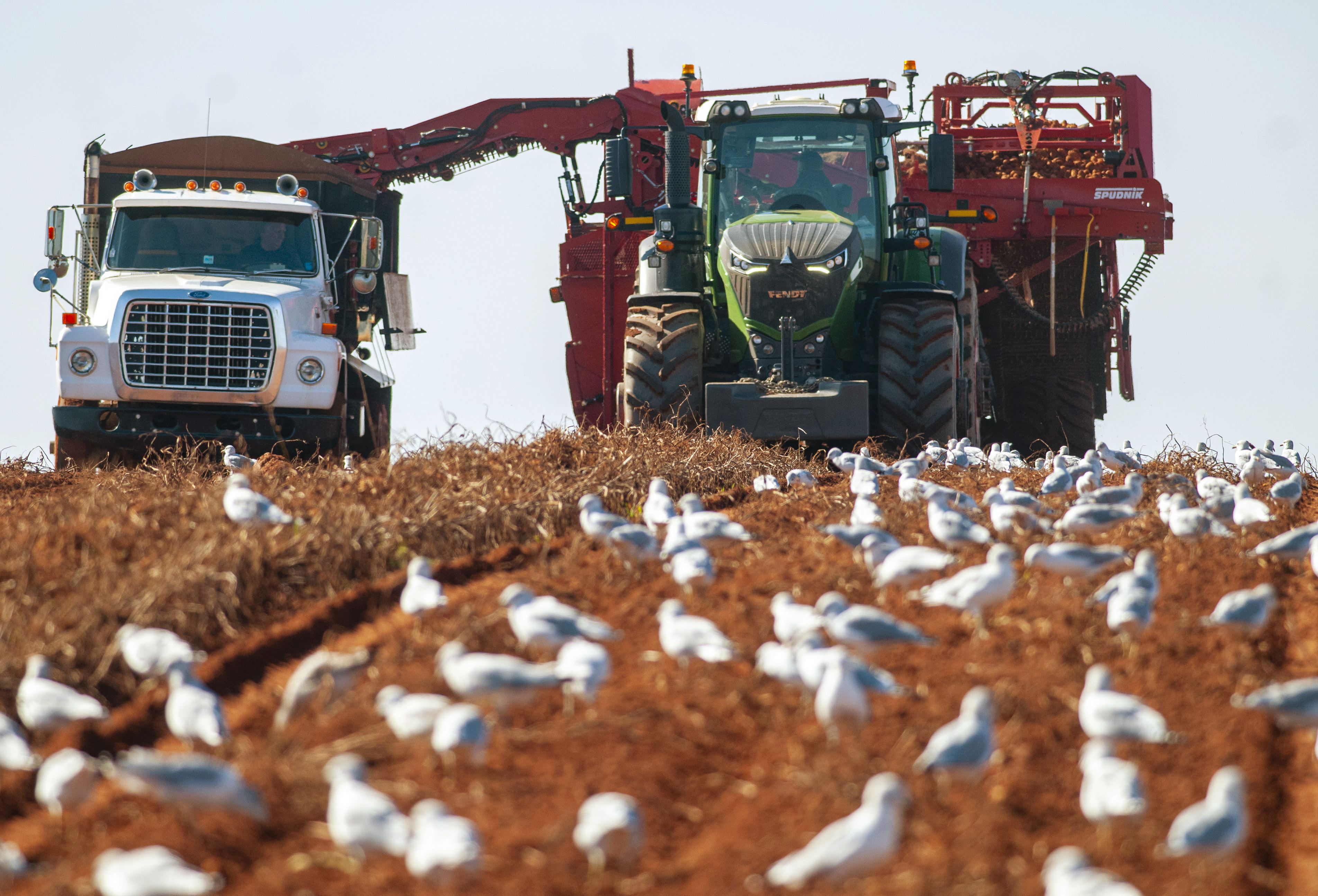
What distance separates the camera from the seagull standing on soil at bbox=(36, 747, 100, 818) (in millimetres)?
4004

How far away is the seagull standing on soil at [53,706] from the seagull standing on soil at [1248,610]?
4.10m

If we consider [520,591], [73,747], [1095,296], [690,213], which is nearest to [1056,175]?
[1095,296]

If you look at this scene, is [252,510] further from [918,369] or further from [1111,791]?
[918,369]

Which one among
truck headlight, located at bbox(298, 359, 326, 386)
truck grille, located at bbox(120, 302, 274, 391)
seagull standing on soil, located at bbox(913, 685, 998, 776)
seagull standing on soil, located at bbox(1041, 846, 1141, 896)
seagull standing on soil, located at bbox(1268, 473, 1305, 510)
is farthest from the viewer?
truck headlight, located at bbox(298, 359, 326, 386)

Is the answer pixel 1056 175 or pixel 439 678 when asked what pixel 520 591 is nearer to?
pixel 439 678

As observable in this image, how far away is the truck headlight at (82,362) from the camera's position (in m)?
12.6

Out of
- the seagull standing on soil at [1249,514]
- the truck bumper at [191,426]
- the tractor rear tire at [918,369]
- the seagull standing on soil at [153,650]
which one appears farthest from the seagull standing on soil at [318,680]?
the truck bumper at [191,426]

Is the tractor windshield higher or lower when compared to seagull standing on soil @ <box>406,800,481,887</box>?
higher

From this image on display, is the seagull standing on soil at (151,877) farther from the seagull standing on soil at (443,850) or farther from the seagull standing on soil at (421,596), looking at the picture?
the seagull standing on soil at (421,596)

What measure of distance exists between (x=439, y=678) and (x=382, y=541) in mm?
2507

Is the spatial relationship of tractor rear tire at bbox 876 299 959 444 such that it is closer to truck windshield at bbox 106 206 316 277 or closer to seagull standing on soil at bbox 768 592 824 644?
truck windshield at bbox 106 206 316 277

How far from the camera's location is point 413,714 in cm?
428

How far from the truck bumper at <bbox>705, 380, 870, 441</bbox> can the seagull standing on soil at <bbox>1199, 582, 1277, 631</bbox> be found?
597 centimetres

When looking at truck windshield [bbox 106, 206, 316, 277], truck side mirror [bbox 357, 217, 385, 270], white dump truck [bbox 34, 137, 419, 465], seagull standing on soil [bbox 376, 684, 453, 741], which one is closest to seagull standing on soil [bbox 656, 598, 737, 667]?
seagull standing on soil [bbox 376, 684, 453, 741]
